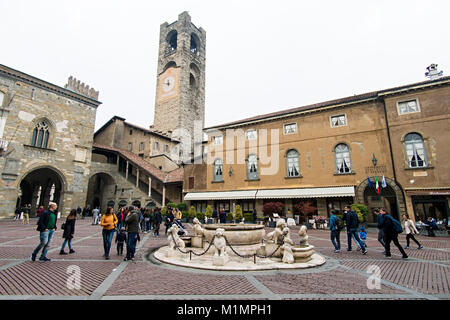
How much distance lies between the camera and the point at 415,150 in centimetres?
1636

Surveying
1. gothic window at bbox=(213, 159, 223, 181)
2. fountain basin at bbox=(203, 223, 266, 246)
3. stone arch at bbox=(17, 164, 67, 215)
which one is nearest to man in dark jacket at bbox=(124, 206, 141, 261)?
fountain basin at bbox=(203, 223, 266, 246)

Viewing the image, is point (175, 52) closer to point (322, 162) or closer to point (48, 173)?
point (48, 173)

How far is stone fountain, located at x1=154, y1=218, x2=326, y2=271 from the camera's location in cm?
635

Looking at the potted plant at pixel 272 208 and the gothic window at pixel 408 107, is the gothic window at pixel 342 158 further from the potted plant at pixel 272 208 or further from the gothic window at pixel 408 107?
the potted plant at pixel 272 208

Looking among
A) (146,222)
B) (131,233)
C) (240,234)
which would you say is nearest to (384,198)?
(240,234)

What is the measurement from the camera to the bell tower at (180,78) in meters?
41.6

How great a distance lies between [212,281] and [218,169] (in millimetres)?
18848

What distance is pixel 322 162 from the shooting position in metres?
19.2

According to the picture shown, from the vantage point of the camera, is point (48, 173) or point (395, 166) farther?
point (48, 173)

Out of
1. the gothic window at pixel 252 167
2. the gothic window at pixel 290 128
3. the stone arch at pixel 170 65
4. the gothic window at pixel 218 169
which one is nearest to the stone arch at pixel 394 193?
the gothic window at pixel 290 128

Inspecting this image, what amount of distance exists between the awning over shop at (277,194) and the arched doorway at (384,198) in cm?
85
